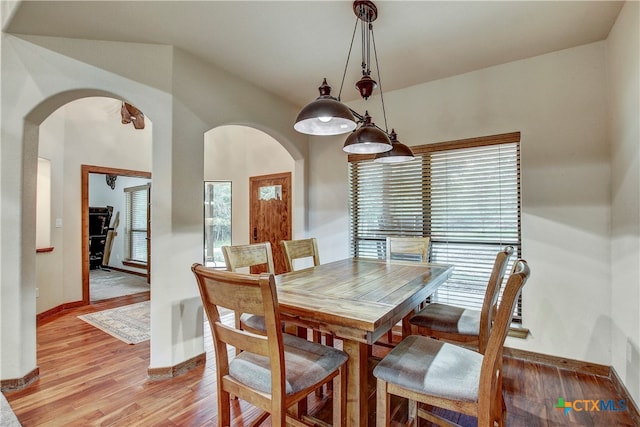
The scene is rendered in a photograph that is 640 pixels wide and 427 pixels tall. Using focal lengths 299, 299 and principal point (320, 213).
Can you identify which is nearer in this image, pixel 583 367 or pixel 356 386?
pixel 356 386

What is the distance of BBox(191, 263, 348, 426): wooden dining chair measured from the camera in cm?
118

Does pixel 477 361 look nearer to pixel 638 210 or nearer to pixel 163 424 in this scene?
pixel 638 210

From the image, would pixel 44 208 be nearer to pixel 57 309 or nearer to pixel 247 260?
pixel 57 309

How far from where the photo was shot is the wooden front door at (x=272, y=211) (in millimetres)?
5109

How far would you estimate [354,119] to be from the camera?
177 centimetres

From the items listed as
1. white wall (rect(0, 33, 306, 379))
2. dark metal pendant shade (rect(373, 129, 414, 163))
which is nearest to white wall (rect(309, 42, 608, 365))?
dark metal pendant shade (rect(373, 129, 414, 163))

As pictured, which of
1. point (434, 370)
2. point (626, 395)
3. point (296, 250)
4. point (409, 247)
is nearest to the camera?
point (434, 370)

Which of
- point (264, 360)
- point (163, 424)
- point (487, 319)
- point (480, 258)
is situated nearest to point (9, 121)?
point (163, 424)

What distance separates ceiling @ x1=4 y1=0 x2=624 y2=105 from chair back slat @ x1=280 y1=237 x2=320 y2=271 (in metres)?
1.71

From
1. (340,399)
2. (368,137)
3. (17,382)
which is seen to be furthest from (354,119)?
(17,382)

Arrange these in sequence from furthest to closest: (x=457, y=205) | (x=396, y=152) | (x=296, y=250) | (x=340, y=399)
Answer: (x=457, y=205) → (x=296, y=250) → (x=396, y=152) → (x=340, y=399)

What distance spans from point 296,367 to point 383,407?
1.52 ft

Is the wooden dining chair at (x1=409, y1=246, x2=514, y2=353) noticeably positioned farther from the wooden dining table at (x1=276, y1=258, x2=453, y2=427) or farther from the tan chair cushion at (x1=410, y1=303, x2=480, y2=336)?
the wooden dining table at (x1=276, y1=258, x2=453, y2=427)

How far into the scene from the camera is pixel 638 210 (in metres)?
1.95
